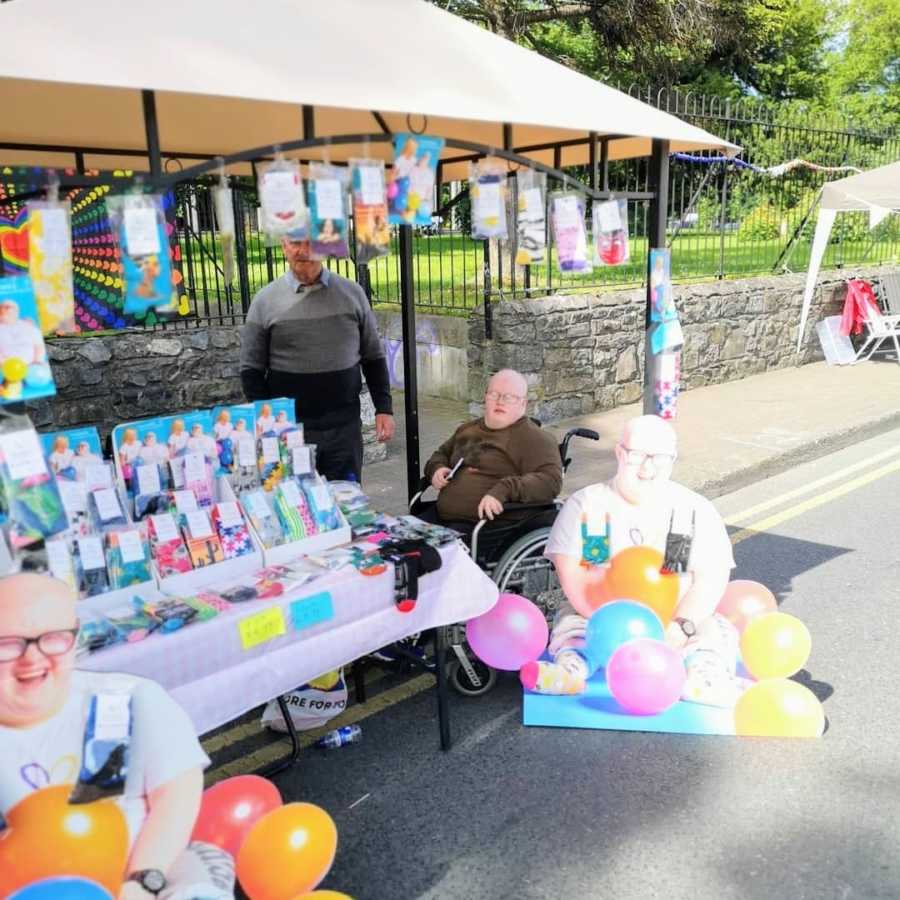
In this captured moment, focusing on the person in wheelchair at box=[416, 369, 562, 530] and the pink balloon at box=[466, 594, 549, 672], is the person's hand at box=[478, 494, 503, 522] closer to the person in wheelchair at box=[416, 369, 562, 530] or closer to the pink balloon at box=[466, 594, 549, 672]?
the person in wheelchair at box=[416, 369, 562, 530]

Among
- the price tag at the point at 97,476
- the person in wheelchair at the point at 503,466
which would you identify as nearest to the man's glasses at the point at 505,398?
the person in wheelchair at the point at 503,466

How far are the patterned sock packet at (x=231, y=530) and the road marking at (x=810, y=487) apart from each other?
3830 mm

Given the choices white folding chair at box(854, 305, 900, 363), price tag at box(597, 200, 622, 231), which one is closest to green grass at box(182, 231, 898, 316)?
white folding chair at box(854, 305, 900, 363)

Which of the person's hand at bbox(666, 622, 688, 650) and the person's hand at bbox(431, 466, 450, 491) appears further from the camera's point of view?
the person's hand at bbox(431, 466, 450, 491)

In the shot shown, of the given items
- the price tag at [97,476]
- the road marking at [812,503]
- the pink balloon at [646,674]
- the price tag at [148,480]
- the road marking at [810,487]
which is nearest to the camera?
the price tag at [97,476]

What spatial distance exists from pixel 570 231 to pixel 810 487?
4.05 m

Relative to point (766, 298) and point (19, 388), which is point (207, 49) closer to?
point (19, 388)

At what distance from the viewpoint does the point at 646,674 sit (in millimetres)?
3129

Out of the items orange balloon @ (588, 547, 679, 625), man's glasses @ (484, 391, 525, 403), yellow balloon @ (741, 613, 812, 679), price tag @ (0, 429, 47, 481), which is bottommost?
yellow balloon @ (741, 613, 812, 679)

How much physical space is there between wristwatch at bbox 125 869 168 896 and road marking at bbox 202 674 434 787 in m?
1.09

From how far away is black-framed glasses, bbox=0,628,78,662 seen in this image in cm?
184

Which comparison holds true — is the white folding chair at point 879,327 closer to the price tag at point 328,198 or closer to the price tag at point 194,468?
the price tag at point 328,198

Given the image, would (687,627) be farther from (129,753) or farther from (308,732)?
(129,753)

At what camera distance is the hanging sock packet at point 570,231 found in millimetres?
3318
